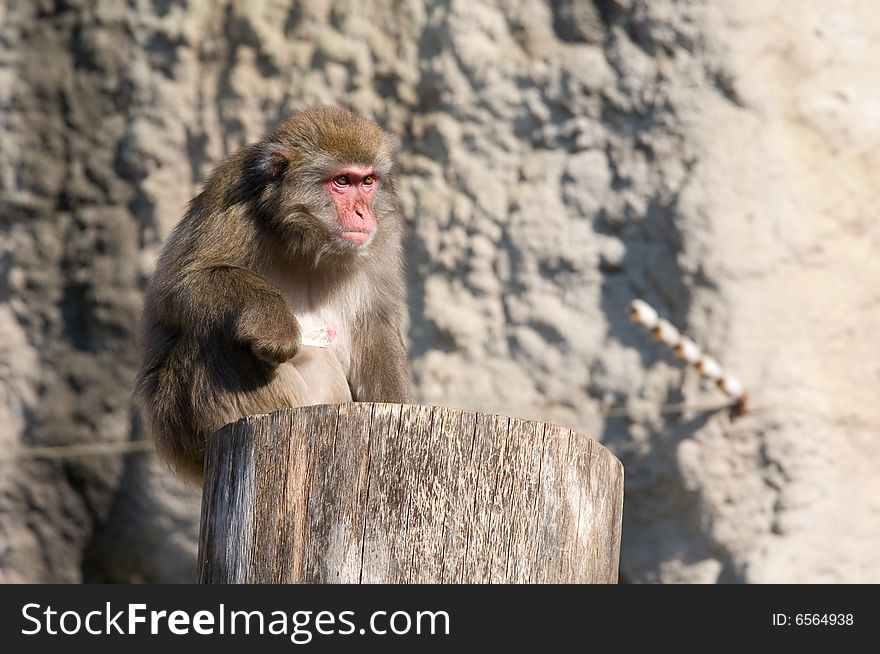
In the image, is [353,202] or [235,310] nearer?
[235,310]

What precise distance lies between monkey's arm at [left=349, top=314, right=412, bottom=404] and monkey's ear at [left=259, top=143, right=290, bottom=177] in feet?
2.08

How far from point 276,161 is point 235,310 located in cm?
62

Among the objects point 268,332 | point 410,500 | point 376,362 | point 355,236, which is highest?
point 355,236

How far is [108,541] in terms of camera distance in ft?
23.7

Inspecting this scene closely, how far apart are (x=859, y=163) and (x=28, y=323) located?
4.21 m

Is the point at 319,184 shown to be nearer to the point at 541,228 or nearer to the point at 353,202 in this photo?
the point at 353,202

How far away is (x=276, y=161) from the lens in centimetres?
442

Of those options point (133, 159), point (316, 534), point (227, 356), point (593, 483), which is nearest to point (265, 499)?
point (316, 534)

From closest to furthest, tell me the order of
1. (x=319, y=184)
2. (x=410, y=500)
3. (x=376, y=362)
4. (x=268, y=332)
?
(x=410, y=500) → (x=268, y=332) → (x=319, y=184) → (x=376, y=362)

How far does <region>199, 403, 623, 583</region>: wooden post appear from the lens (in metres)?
2.95

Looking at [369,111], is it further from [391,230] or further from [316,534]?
[316,534]

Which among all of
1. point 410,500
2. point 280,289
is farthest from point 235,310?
point 410,500

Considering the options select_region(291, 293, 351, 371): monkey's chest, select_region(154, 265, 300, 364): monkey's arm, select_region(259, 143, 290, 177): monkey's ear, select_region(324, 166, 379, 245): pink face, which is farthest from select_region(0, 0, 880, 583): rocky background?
select_region(154, 265, 300, 364): monkey's arm

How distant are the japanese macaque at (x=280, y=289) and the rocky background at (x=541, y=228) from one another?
1980 mm
